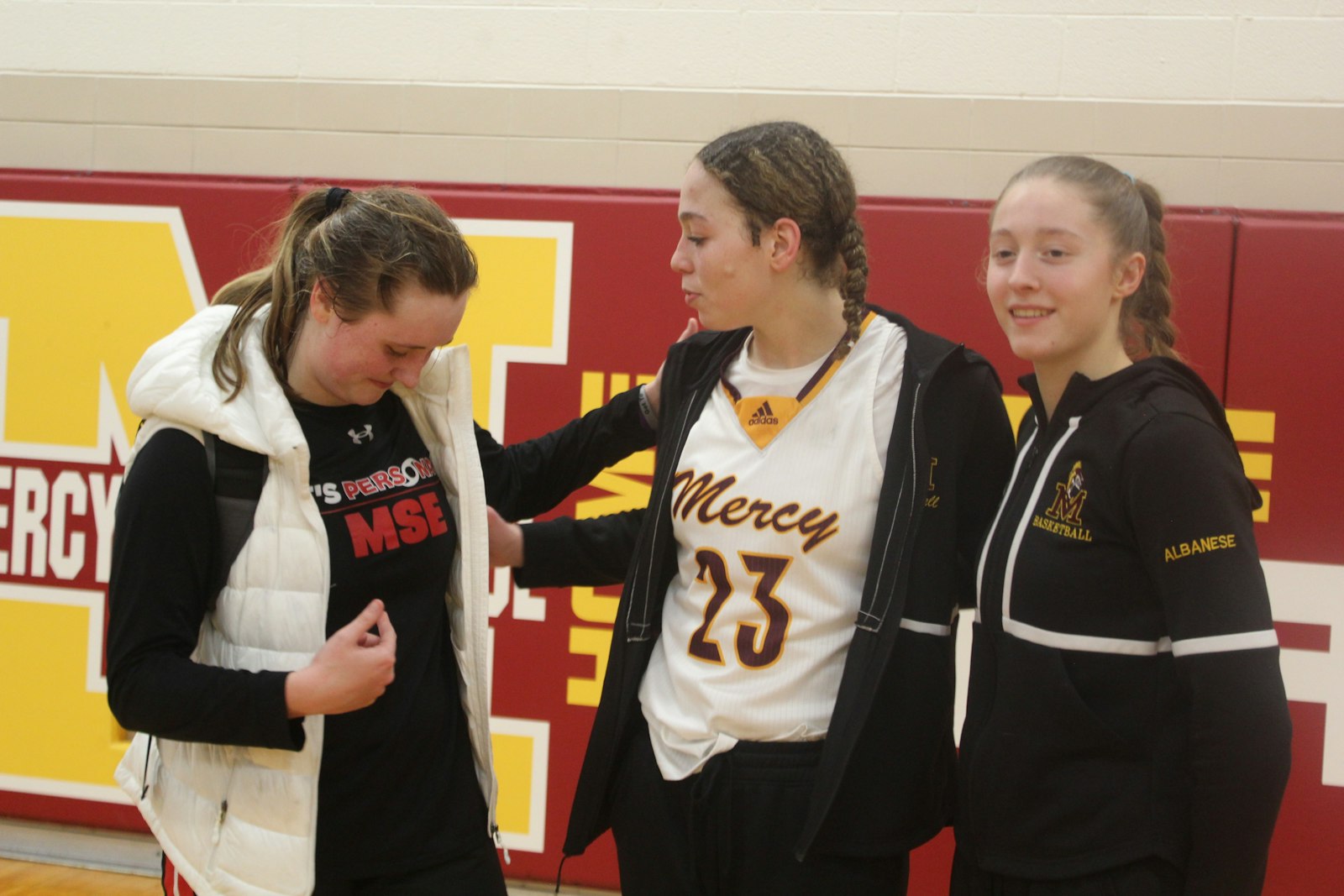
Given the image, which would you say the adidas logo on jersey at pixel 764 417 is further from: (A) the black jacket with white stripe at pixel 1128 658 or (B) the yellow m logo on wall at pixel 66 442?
(B) the yellow m logo on wall at pixel 66 442

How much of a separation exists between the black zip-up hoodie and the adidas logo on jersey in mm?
107

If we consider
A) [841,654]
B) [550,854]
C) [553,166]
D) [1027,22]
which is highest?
[1027,22]

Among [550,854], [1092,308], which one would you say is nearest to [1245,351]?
[1092,308]

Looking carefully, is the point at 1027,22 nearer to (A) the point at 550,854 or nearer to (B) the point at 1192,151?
(B) the point at 1192,151

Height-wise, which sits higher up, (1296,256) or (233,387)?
(1296,256)

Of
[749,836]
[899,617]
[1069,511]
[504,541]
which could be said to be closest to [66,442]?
[504,541]

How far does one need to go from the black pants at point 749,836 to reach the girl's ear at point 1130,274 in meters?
0.69

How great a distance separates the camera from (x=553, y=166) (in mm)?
2934

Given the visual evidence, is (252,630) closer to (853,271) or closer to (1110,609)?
(853,271)

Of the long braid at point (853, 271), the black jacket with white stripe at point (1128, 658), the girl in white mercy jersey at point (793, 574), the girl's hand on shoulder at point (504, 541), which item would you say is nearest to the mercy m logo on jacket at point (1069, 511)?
the black jacket with white stripe at point (1128, 658)

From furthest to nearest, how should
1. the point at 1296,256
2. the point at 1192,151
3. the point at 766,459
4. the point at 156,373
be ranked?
the point at 1192,151, the point at 1296,256, the point at 766,459, the point at 156,373

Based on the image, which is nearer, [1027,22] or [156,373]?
[156,373]

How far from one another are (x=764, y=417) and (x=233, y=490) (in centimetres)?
69

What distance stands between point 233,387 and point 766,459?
27.0 inches
